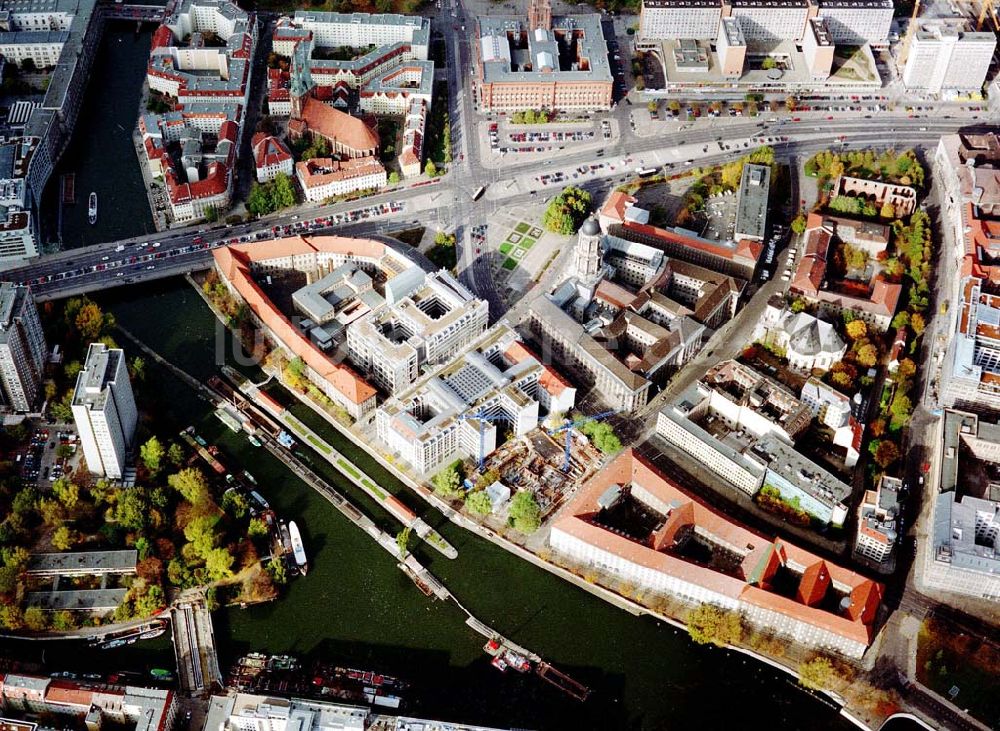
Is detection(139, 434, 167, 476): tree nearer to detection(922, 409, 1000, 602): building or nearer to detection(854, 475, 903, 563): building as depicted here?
detection(854, 475, 903, 563): building

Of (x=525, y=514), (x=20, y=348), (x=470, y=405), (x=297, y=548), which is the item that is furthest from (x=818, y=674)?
(x=20, y=348)

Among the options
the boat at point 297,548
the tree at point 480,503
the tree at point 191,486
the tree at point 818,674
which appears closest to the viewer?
the tree at point 818,674

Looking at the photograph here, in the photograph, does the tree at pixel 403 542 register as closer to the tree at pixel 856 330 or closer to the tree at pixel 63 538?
the tree at pixel 63 538

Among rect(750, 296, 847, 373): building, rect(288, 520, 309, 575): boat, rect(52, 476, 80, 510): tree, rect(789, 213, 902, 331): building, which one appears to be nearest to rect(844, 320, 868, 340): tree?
rect(750, 296, 847, 373): building

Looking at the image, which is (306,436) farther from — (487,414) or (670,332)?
(670,332)

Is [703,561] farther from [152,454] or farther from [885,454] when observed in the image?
[152,454]

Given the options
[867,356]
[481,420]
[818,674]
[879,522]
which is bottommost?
[818,674]

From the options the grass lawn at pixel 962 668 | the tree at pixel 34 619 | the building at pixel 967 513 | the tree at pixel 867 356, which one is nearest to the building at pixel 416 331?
the tree at pixel 867 356
